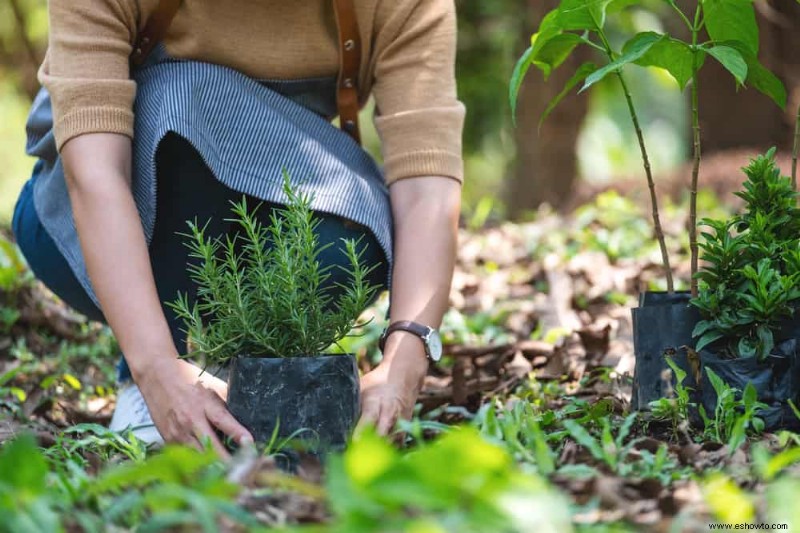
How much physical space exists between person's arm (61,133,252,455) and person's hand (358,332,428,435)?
230 mm

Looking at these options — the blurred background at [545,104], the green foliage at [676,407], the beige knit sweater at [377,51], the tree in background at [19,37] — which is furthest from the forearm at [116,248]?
the tree in background at [19,37]

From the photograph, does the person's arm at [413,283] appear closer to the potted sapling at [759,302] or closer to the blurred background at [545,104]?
the potted sapling at [759,302]

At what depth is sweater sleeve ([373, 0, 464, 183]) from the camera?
202 cm

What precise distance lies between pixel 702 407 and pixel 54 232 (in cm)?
140

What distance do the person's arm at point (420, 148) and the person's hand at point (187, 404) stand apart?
37cm

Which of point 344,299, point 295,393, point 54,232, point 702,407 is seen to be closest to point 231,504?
point 295,393

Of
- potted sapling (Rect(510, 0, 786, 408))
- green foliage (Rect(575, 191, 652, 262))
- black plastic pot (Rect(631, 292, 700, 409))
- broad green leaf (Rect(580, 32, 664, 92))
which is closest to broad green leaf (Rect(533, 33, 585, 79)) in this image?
potted sapling (Rect(510, 0, 786, 408))

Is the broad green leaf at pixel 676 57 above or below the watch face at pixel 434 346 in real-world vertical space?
above

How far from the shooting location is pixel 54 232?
210 centimetres

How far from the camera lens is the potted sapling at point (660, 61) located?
1502mm

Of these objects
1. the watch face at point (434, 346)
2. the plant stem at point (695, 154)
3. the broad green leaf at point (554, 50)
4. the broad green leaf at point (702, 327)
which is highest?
the broad green leaf at point (554, 50)

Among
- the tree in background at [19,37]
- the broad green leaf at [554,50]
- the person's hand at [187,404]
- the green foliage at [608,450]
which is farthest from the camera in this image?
the tree in background at [19,37]

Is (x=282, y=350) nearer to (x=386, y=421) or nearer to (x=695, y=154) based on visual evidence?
(x=386, y=421)

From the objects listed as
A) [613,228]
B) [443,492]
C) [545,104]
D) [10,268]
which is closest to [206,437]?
[443,492]
